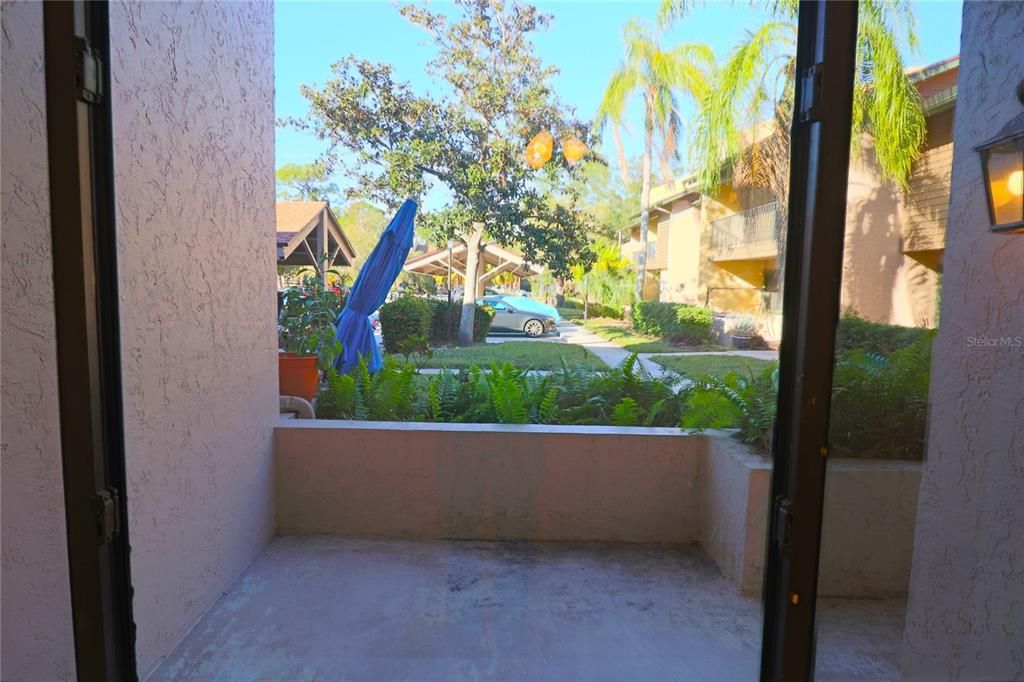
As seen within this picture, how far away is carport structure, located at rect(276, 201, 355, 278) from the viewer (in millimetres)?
6574

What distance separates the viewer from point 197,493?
205 cm

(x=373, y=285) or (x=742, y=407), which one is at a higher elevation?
(x=373, y=285)

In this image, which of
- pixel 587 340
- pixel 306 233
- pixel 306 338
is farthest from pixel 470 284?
pixel 306 338

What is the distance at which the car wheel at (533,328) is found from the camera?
26.4 feet

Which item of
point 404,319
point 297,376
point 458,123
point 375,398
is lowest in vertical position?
point 375,398

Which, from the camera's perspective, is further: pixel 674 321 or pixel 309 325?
pixel 674 321

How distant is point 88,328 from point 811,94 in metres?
1.34

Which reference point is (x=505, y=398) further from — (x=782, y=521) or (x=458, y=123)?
(x=458, y=123)

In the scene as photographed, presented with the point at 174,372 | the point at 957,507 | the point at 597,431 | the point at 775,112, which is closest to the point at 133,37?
the point at 174,372

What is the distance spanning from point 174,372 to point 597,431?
194cm

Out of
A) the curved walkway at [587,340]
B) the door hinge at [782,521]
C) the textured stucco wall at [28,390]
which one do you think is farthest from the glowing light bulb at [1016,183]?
the curved walkway at [587,340]

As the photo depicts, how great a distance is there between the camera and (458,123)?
241 inches

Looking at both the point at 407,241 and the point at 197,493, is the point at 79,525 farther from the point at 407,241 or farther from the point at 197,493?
the point at 407,241

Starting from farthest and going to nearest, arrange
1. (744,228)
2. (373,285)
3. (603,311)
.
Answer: (603,311), (744,228), (373,285)
